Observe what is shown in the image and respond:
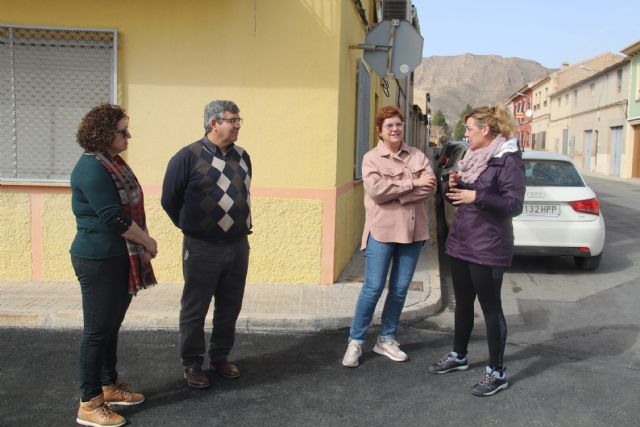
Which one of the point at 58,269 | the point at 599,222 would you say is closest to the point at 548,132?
the point at 599,222

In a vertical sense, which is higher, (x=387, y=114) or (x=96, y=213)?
(x=387, y=114)

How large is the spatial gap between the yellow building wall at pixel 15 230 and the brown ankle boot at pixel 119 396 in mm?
3144

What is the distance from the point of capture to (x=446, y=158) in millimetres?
15133

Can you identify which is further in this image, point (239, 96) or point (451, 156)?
point (451, 156)

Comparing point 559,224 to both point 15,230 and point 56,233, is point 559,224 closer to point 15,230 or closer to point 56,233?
point 56,233

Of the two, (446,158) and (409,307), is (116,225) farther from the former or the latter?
(446,158)

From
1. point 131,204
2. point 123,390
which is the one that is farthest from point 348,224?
point 131,204

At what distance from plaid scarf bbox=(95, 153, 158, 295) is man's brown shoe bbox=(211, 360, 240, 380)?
0.91m

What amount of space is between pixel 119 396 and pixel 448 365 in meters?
2.10

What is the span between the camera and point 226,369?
396 centimetres

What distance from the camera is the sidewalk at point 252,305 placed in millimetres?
4980

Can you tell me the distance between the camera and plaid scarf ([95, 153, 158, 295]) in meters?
3.14

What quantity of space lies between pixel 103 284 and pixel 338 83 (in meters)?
3.55

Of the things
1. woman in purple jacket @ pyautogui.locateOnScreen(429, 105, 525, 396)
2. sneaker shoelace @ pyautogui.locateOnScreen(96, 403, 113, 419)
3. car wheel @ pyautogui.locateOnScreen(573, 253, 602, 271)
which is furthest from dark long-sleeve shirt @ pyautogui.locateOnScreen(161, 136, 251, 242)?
car wheel @ pyautogui.locateOnScreen(573, 253, 602, 271)
